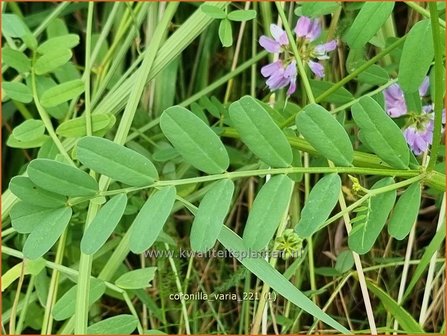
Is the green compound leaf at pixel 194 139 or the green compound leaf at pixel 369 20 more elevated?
the green compound leaf at pixel 369 20

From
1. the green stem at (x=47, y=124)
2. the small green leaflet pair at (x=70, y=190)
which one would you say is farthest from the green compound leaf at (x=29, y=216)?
the green stem at (x=47, y=124)

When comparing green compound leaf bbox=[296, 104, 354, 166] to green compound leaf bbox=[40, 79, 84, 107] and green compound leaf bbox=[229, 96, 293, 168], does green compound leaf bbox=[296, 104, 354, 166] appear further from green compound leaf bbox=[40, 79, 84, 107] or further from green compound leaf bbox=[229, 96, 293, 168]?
green compound leaf bbox=[40, 79, 84, 107]

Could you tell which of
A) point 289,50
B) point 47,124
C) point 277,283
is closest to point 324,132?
point 277,283

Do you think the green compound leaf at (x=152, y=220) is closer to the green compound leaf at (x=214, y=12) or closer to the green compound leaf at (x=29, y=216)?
the green compound leaf at (x=29, y=216)

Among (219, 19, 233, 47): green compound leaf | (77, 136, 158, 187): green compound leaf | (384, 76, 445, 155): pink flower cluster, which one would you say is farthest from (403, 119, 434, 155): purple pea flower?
(77, 136, 158, 187): green compound leaf

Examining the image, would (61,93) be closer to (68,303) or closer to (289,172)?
(68,303)

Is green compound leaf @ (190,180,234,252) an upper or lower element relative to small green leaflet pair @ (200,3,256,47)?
lower

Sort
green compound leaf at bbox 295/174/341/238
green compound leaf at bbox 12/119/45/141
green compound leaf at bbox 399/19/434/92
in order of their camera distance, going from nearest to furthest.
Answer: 1. green compound leaf at bbox 295/174/341/238
2. green compound leaf at bbox 399/19/434/92
3. green compound leaf at bbox 12/119/45/141
